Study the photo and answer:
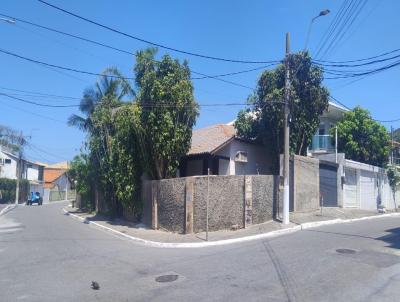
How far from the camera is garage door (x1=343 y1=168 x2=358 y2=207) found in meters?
27.4

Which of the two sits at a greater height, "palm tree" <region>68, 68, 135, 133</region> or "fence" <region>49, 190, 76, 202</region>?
"palm tree" <region>68, 68, 135, 133</region>

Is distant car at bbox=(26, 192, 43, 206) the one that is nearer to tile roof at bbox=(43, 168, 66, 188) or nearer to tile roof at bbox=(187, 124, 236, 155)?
tile roof at bbox=(43, 168, 66, 188)

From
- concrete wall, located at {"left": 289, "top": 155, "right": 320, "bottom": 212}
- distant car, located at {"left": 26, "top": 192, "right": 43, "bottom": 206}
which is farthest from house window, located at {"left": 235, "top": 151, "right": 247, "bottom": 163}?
distant car, located at {"left": 26, "top": 192, "right": 43, "bottom": 206}

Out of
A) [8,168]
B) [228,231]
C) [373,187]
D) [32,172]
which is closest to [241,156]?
[228,231]

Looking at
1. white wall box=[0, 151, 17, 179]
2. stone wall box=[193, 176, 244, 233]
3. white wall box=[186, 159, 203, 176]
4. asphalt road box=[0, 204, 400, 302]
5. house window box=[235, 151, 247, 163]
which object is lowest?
asphalt road box=[0, 204, 400, 302]

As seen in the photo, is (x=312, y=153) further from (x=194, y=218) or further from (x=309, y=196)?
(x=194, y=218)

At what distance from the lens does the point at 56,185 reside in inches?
3433

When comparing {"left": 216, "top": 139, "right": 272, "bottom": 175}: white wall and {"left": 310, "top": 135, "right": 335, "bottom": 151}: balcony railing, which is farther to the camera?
{"left": 310, "top": 135, "right": 335, "bottom": 151}: balcony railing

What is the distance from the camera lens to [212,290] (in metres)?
8.76

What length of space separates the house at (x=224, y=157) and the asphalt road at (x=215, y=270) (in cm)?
858

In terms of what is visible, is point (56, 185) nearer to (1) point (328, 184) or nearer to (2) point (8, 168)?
(2) point (8, 168)

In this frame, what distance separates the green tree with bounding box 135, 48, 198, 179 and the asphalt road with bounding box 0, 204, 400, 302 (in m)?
4.95

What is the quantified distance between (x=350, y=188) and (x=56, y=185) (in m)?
70.4

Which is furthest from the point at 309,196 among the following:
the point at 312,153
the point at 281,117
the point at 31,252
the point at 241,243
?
the point at 31,252
